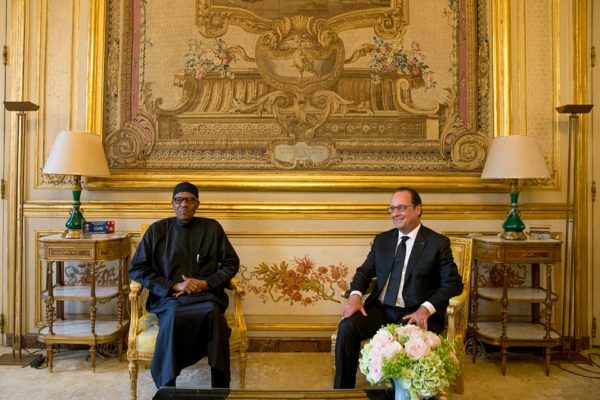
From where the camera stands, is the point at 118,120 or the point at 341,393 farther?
the point at 118,120

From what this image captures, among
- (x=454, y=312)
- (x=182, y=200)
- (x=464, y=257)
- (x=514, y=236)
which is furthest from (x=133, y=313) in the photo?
(x=514, y=236)

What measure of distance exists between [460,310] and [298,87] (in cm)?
218

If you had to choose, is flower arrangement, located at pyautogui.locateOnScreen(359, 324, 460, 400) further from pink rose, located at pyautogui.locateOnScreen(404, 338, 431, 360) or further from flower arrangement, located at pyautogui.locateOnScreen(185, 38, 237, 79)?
flower arrangement, located at pyautogui.locateOnScreen(185, 38, 237, 79)

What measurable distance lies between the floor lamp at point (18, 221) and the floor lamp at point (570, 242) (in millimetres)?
4349

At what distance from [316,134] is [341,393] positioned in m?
2.34

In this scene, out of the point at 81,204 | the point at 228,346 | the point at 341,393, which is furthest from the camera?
the point at 81,204

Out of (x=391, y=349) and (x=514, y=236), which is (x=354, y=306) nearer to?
(x=391, y=349)

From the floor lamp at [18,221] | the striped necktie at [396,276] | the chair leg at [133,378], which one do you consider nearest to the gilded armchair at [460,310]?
the striped necktie at [396,276]

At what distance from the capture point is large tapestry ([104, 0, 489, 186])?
390cm

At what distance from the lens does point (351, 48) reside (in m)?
3.92

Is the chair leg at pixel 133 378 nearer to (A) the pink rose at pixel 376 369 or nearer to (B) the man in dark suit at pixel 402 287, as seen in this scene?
(B) the man in dark suit at pixel 402 287

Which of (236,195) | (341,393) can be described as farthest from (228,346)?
(236,195)

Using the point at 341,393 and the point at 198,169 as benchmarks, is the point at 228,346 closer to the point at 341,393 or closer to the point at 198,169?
the point at 341,393

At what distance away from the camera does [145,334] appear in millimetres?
2918
